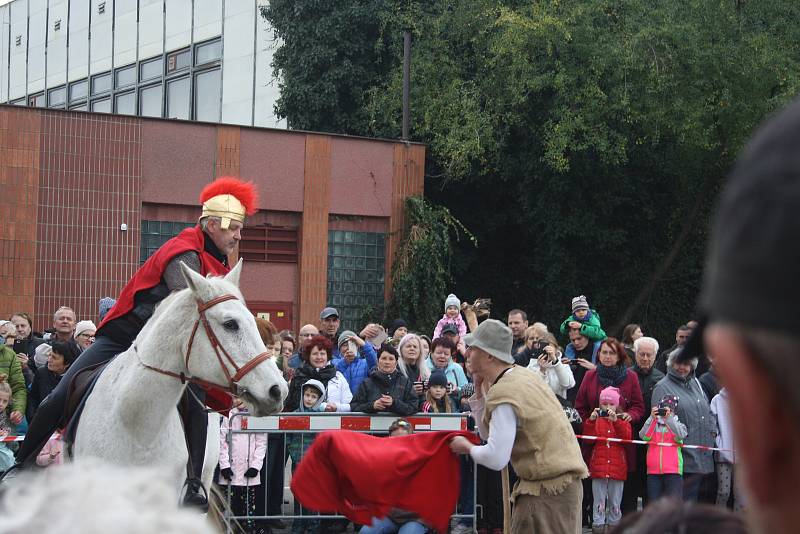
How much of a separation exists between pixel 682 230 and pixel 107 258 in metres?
14.8

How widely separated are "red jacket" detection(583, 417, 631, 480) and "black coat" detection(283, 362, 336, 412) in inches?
116

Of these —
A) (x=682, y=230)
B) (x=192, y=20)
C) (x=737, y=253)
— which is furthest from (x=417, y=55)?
(x=737, y=253)

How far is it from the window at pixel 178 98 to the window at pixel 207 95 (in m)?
0.61

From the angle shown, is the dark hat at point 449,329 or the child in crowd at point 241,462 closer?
the child in crowd at point 241,462

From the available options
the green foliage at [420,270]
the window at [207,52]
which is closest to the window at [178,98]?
the window at [207,52]

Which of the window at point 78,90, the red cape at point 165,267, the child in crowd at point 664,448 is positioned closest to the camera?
the red cape at point 165,267

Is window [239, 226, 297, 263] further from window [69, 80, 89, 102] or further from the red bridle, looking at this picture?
window [69, 80, 89, 102]

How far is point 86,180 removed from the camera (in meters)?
24.5

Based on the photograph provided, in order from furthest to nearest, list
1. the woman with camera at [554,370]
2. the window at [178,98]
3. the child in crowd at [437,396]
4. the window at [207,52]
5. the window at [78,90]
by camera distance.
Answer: the window at [78,90] < the window at [178,98] < the window at [207,52] < the child in crowd at [437,396] < the woman with camera at [554,370]

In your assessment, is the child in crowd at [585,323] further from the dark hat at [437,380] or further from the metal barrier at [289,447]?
the metal barrier at [289,447]

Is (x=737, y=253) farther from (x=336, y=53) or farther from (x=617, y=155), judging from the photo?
(x=336, y=53)

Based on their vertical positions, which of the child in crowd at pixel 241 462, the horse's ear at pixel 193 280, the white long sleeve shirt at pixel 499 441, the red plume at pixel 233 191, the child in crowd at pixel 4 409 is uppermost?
the red plume at pixel 233 191

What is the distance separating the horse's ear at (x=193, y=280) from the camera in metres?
6.33

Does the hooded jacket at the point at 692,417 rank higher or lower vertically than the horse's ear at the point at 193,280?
lower
